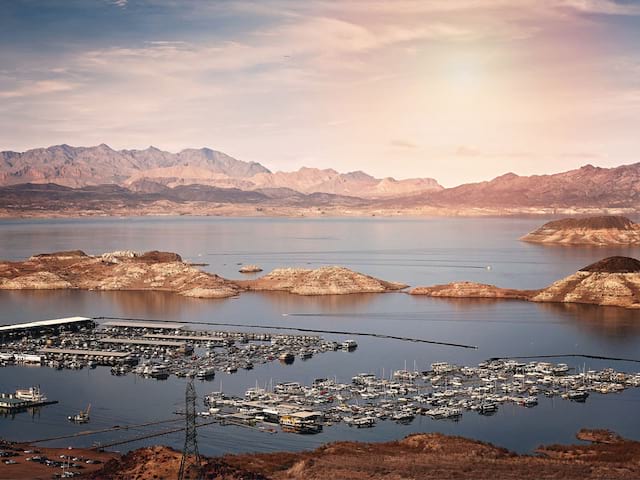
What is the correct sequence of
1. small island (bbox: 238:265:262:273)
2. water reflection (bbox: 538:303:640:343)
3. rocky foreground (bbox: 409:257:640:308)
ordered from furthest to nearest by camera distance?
small island (bbox: 238:265:262:273), rocky foreground (bbox: 409:257:640:308), water reflection (bbox: 538:303:640:343)

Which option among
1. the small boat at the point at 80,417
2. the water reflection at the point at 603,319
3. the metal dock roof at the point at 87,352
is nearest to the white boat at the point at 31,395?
the small boat at the point at 80,417

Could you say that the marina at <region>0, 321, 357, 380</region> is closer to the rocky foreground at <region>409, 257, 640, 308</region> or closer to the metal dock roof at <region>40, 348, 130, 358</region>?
the metal dock roof at <region>40, 348, 130, 358</region>

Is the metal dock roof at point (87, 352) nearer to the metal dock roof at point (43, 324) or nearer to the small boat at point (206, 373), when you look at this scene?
the metal dock roof at point (43, 324)

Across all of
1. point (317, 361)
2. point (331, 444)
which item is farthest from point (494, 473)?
point (317, 361)

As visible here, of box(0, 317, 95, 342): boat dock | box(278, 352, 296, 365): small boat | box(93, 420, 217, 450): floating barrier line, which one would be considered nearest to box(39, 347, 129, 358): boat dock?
box(0, 317, 95, 342): boat dock

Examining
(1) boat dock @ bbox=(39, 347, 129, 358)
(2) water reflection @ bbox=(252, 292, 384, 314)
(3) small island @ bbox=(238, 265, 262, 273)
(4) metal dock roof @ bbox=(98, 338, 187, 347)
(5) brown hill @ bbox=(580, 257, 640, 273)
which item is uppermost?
(5) brown hill @ bbox=(580, 257, 640, 273)

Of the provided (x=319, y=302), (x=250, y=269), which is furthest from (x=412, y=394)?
(x=250, y=269)
